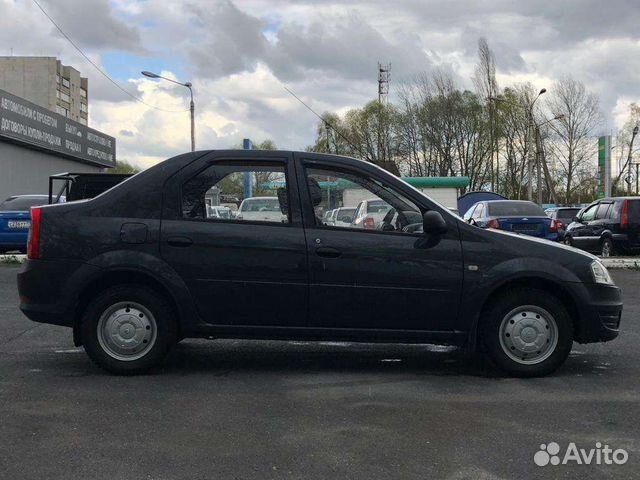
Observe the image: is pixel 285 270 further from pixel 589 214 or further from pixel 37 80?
pixel 37 80

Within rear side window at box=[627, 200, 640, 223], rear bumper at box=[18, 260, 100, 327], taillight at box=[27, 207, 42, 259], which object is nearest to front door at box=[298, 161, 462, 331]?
rear bumper at box=[18, 260, 100, 327]

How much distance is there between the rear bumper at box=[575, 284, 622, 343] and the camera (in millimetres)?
5352

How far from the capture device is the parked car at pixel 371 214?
5.39 meters

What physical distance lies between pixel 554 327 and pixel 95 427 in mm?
3437

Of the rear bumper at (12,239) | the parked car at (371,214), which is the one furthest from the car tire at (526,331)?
the rear bumper at (12,239)

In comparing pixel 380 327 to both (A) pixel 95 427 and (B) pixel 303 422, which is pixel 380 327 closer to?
(B) pixel 303 422

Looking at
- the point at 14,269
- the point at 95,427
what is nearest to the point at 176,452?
the point at 95,427

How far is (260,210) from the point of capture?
5441 mm

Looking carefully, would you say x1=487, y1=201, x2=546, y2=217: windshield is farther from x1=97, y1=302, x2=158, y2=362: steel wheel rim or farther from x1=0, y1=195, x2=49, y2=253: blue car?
x1=97, y1=302, x2=158, y2=362: steel wheel rim

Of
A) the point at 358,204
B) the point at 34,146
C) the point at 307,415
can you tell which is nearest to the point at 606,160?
the point at 34,146

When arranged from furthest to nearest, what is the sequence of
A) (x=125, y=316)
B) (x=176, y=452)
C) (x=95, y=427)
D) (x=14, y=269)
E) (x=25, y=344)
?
(x=14, y=269) < (x=25, y=344) < (x=125, y=316) < (x=95, y=427) < (x=176, y=452)

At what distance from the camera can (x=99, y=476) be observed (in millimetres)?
3404

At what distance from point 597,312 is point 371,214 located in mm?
1921

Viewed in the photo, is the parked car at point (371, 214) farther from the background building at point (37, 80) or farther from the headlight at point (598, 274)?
the background building at point (37, 80)
